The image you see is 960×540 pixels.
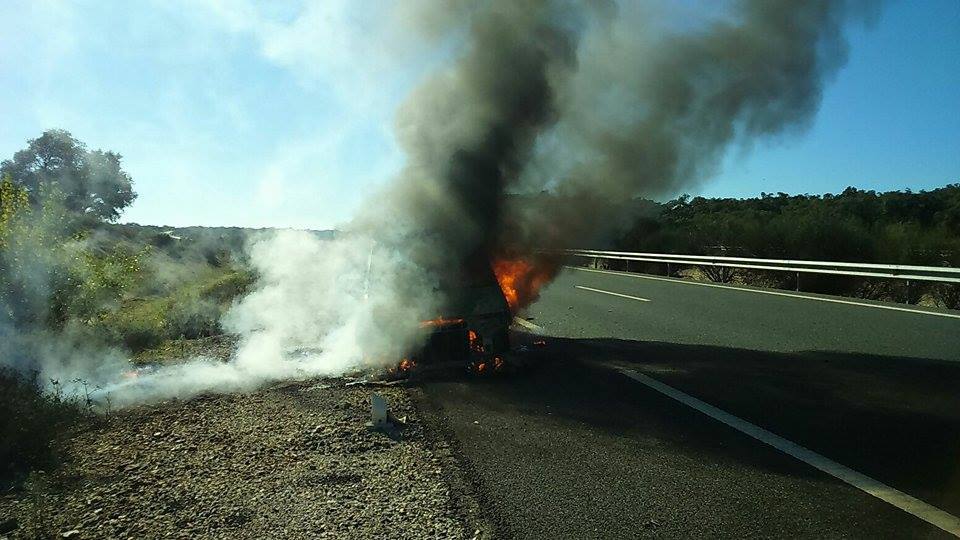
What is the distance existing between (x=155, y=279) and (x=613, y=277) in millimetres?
16270

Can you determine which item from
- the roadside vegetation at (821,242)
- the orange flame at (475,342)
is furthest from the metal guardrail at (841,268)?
the orange flame at (475,342)

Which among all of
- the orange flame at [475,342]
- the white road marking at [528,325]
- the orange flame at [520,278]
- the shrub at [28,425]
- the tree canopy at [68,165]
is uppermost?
the tree canopy at [68,165]

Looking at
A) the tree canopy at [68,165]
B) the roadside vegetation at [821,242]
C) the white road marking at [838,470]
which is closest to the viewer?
the white road marking at [838,470]

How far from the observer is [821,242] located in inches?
841

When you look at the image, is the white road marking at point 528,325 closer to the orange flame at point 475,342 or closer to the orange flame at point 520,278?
the orange flame at point 520,278

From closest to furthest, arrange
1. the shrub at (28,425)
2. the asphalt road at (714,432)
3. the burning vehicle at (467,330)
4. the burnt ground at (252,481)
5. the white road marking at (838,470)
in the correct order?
1. the white road marking at (838,470)
2. the asphalt road at (714,432)
3. the burnt ground at (252,481)
4. the shrub at (28,425)
5. the burning vehicle at (467,330)

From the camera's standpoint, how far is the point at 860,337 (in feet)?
31.2

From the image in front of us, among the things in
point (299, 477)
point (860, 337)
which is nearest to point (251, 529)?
point (299, 477)

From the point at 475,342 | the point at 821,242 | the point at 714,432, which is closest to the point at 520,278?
the point at 475,342

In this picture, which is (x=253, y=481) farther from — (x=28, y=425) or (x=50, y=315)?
(x=50, y=315)

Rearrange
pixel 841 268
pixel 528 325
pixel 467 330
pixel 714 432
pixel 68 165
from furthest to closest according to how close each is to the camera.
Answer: pixel 68 165 → pixel 841 268 → pixel 528 325 → pixel 467 330 → pixel 714 432

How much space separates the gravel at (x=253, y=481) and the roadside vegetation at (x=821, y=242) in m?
9.99

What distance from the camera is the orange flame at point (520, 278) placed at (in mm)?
9845

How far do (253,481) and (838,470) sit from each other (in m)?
3.93
